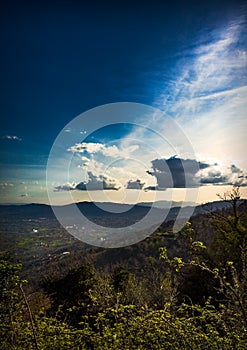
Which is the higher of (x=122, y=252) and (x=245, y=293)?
(x=245, y=293)

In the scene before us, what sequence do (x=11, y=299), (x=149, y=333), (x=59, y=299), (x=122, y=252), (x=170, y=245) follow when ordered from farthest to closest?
(x=122, y=252)
(x=170, y=245)
(x=59, y=299)
(x=11, y=299)
(x=149, y=333)

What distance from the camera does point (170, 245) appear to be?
48.7 metres

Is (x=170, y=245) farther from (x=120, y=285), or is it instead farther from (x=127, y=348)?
(x=127, y=348)

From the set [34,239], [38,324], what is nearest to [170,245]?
[38,324]

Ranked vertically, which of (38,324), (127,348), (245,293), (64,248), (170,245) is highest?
(245,293)

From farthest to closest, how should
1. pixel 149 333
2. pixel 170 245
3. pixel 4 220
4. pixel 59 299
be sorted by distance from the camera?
pixel 4 220, pixel 170 245, pixel 59 299, pixel 149 333

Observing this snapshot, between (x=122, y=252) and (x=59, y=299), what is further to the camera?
(x=122, y=252)

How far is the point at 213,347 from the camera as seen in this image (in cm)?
458

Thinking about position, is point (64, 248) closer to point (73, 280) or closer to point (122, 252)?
point (122, 252)

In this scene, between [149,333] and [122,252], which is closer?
[149,333]

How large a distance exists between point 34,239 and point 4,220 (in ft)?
126

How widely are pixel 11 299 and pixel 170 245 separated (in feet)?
147

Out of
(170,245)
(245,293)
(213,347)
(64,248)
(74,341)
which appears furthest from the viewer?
(64,248)

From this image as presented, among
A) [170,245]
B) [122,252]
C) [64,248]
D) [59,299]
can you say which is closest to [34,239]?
[64,248]
